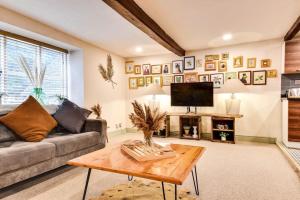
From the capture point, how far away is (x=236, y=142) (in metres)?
4.32

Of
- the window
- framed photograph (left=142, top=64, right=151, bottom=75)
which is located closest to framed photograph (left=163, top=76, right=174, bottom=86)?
framed photograph (left=142, top=64, right=151, bottom=75)

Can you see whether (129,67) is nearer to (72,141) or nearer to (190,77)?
(190,77)

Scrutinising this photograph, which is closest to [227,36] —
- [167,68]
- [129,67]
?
[167,68]

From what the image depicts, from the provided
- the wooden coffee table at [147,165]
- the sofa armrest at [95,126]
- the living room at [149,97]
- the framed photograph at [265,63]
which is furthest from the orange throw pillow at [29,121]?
the framed photograph at [265,63]

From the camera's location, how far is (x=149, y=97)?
5.46m

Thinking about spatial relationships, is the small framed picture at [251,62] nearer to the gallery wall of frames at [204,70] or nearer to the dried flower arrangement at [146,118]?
the gallery wall of frames at [204,70]

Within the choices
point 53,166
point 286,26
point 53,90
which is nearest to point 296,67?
point 286,26

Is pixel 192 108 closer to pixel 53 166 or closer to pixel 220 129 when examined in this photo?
pixel 220 129

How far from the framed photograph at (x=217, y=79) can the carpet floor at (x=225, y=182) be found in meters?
1.93

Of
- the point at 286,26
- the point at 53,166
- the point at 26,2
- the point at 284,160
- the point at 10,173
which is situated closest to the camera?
the point at 10,173

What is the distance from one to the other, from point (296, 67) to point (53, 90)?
16.0ft

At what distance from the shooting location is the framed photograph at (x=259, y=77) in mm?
4301

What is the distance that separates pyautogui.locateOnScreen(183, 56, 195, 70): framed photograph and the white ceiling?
28.6 inches

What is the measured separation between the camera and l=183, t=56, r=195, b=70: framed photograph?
5.00 metres
